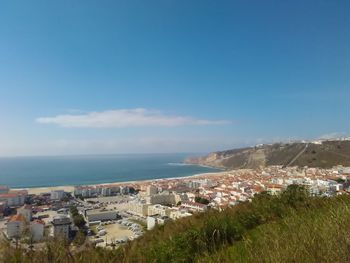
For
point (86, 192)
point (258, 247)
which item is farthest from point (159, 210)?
point (258, 247)

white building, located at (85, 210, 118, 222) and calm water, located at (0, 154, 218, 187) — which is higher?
calm water, located at (0, 154, 218, 187)

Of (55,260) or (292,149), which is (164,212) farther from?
(292,149)

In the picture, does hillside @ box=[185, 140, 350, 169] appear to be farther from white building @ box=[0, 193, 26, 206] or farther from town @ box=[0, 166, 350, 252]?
white building @ box=[0, 193, 26, 206]

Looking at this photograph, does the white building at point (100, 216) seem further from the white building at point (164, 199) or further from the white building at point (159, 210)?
the white building at point (164, 199)

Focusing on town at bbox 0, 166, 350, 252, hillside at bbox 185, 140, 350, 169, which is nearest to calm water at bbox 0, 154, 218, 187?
hillside at bbox 185, 140, 350, 169

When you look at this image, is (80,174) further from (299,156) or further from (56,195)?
(299,156)

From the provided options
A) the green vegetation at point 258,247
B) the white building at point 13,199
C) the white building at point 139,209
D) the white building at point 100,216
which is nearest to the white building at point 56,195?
the white building at point 13,199

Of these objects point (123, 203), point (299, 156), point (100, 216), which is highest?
point (299, 156)

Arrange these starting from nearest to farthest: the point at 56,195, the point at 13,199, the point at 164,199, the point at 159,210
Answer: the point at 159,210, the point at 164,199, the point at 13,199, the point at 56,195

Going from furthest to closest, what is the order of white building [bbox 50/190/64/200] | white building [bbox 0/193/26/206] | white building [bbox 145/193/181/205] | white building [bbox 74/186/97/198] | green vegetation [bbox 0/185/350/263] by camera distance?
white building [bbox 74/186/97/198], white building [bbox 50/190/64/200], white building [bbox 0/193/26/206], white building [bbox 145/193/181/205], green vegetation [bbox 0/185/350/263]

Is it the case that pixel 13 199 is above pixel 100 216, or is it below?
above

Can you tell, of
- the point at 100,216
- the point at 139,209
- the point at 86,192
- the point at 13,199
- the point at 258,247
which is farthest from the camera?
the point at 86,192
